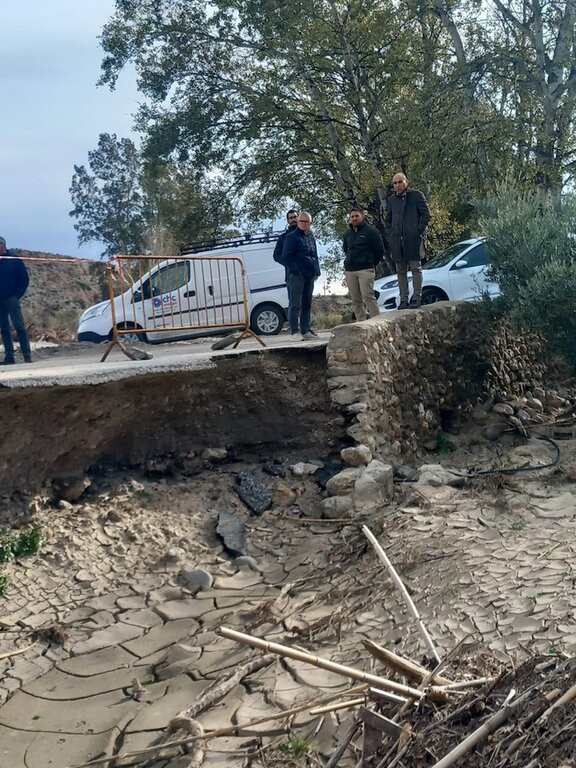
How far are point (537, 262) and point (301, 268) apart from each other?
290 centimetres

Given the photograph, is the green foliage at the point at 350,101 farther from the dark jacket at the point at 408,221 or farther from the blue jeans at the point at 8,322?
the blue jeans at the point at 8,322

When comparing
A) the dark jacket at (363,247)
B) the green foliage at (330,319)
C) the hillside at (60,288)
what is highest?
the hillside at (60,288)

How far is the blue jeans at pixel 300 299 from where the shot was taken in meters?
10.2

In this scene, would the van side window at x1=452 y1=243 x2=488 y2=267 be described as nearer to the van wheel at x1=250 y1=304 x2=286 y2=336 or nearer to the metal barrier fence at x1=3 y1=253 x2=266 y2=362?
the van wheel at x1=250 y1=304 x2=286 y2=336

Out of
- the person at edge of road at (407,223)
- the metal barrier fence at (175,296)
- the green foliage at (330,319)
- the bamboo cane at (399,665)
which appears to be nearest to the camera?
the bamboo cane at (399,665)

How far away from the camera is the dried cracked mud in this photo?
4.64m

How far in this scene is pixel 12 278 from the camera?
10.2 metres

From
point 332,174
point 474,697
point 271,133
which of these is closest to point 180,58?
point 271,133

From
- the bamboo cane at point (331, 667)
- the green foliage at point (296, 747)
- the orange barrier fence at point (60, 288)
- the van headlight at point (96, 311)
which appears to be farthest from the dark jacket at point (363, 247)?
the orange barrier fence at point (60, 288)

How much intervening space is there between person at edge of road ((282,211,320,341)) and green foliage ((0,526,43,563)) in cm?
438

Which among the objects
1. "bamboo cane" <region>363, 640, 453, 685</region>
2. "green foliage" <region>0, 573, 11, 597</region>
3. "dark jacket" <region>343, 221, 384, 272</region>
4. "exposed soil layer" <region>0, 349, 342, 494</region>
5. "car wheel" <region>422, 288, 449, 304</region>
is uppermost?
"dark jacket" <region>343, 221, 384, 272</region>

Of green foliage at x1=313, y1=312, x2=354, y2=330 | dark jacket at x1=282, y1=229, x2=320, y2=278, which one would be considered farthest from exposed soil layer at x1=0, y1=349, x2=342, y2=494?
green foliage at x1=313, y1=312, x2=354, y2=330

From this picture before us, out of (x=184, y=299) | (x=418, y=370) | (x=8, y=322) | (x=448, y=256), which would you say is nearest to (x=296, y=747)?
(x=418, y=370)

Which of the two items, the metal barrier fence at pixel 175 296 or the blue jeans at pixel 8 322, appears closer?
the metal barrier fence at pixel 175 296
